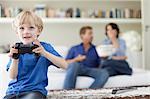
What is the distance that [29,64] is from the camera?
104cm

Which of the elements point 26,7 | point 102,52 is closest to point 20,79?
point 102,52

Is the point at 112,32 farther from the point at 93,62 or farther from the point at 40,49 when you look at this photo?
the point at 40,49

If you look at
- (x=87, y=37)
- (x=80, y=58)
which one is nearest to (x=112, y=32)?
(x=87, y=37)

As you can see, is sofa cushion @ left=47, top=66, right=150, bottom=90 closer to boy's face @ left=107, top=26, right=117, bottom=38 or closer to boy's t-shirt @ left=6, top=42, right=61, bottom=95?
boy's face @ left=107, top=26, right=117, bottom=38

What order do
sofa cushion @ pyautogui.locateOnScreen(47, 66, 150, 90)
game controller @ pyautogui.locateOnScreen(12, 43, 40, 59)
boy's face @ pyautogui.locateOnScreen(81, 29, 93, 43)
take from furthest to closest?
boy's face @ pyautogui.locateOnScreen(81, 29, 93, 43) → sofa cushion @ pyautogui.locateOnScreen(47, 66, 150, 90) → game controller @ pyautogui.locateOnScreen(12, 43, 40, 59)

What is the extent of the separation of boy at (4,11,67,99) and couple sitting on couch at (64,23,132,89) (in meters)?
0.59

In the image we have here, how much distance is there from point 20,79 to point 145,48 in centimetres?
161

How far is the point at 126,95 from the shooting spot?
1.20 m

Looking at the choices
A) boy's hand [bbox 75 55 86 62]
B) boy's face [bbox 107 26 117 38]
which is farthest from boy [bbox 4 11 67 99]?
boy's face [bbox 107 26 117 38]

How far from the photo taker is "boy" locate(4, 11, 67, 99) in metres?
1.00

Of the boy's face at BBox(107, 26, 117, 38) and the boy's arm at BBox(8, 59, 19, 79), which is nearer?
the boy's arm at BBox(8, 59, 19, 79)

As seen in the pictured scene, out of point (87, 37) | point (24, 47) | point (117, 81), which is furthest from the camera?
point (87, 37)

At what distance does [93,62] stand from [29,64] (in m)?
0.80

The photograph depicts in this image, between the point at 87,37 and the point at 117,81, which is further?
the point at 87,37
